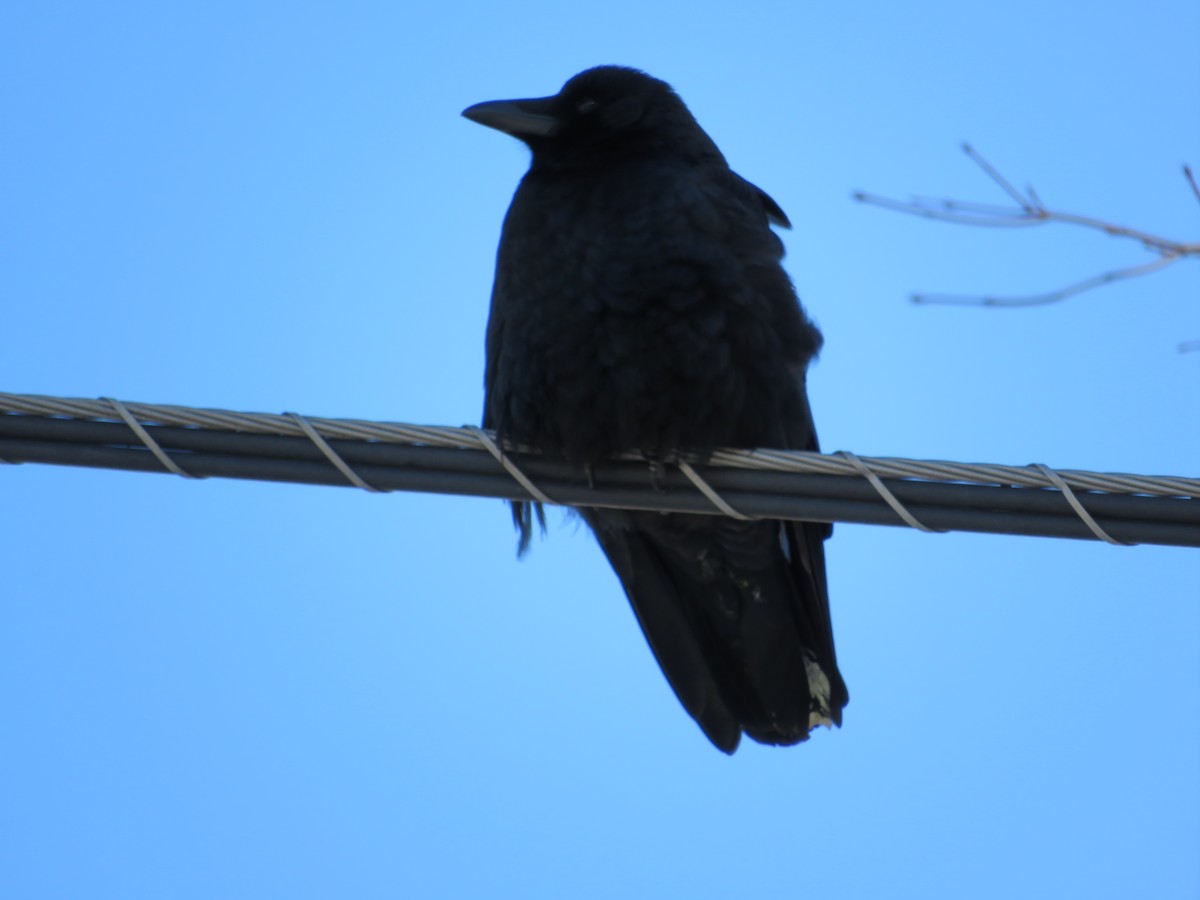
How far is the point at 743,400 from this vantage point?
4.43 meters

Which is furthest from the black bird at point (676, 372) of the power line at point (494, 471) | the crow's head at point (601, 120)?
the power line at point (494, 471)

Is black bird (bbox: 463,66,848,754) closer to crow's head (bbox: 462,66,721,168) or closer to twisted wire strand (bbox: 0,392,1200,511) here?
crow's head (bbox: 462,66,721,168)

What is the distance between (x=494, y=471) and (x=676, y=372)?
1033 millimetres

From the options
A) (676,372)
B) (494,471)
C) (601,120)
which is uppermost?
(601,120)

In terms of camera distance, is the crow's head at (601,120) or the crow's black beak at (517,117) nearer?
the crow's head at (601,120)

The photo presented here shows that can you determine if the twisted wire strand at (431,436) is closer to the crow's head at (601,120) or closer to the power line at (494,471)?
the power line at (494,471)

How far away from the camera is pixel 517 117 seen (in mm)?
5527

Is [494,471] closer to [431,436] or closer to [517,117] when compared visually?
[431,436]

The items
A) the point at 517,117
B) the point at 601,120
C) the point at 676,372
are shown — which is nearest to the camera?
the point at 676,372

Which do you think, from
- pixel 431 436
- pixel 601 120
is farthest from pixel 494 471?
pixel 601 120

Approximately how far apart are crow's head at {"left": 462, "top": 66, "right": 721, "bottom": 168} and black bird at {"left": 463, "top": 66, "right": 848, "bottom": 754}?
0.04 ft

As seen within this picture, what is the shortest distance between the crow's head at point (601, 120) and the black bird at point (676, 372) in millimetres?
12

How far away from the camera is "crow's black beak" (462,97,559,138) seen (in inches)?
215

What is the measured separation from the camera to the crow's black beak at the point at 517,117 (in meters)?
5.46
